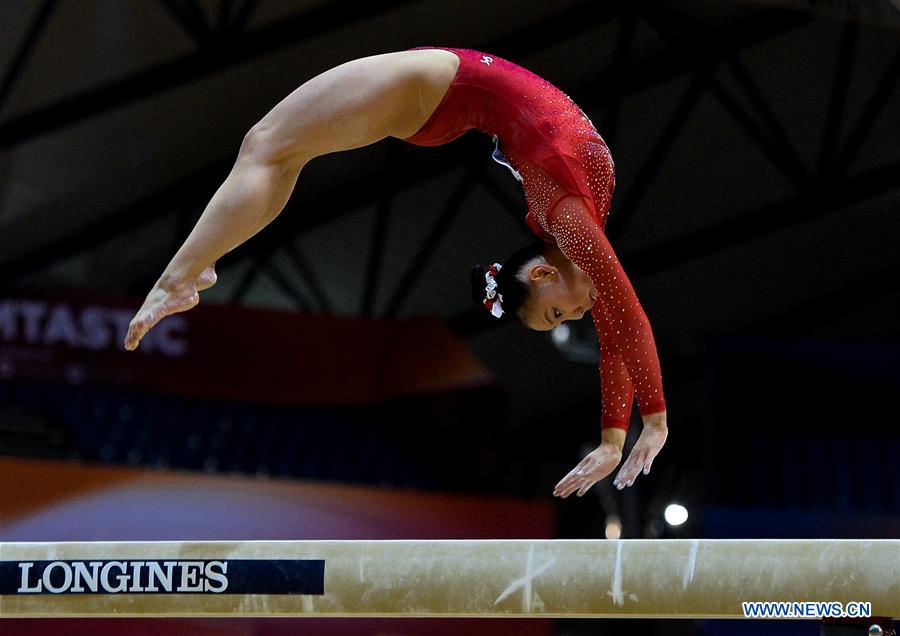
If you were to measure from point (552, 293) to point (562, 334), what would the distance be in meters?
8.36

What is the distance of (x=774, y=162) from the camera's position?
1100 centimetres

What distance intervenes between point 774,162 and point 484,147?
268 cm

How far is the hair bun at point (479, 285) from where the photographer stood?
4074mm

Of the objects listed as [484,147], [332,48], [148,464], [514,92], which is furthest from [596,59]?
[514,92]

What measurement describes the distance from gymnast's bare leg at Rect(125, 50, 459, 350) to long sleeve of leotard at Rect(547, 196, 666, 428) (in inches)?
23.3

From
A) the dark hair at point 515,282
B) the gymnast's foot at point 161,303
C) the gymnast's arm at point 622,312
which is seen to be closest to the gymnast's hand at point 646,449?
the gymnast's arm at point 622,312

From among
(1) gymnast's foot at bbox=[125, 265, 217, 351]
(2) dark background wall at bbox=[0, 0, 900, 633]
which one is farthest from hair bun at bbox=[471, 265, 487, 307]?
(2) dark background wall at bbox=[0, 0, 900, 633]

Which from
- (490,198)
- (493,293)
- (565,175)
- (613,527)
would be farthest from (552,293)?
(613,527)

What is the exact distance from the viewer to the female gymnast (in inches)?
145

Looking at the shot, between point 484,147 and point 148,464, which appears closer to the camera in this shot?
point 148,464

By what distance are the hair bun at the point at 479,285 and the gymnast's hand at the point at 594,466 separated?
62 centimetres

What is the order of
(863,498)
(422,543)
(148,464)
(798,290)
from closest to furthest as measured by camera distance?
(422,543)
(148,464)
(863,498)
(798,290)

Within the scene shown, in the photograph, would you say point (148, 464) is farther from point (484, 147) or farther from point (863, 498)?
point (863, 498)

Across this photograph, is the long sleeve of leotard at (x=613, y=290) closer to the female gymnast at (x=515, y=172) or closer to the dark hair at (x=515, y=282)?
the female gymnast at (x=515, y=172)
